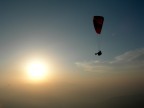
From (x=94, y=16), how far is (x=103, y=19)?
2.20 m

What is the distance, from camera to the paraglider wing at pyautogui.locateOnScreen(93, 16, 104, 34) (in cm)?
4319

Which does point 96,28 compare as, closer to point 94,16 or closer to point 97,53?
point 94,16

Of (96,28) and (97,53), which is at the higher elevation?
(96,28)

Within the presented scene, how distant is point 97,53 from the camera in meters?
41.9

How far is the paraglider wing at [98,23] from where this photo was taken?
43.2 metres

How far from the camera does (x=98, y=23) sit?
43531 mm

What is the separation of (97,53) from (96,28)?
626 cm

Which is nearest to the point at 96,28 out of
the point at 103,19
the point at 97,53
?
the point at 103,19

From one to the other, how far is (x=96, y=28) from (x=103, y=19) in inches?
103

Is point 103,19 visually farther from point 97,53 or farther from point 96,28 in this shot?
point 97,53

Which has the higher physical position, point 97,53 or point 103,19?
point 103,19

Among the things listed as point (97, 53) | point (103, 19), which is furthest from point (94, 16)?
point (97, 53)

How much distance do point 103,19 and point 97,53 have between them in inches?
322

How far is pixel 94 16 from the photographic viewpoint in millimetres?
43375
